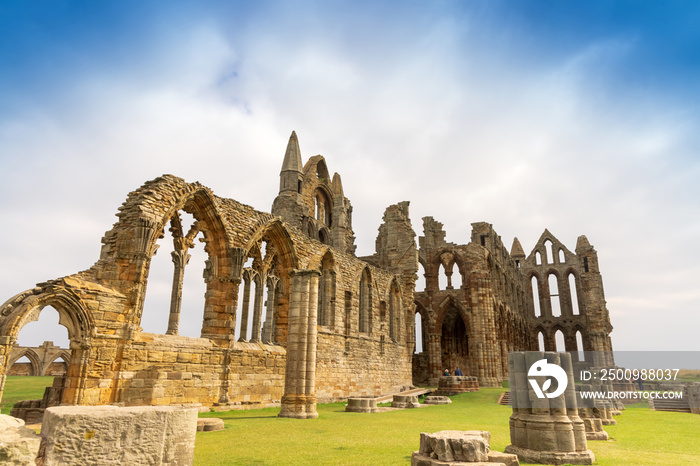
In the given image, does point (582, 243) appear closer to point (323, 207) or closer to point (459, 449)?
point (323, 207)

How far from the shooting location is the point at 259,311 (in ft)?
51.2

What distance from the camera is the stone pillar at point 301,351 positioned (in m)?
10.5

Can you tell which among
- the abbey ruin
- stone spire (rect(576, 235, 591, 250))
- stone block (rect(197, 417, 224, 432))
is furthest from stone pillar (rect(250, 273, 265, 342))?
stone spire (rect(576, 235, 591, 250))

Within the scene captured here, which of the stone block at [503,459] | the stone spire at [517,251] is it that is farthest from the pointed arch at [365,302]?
the stone spire at [517,251]

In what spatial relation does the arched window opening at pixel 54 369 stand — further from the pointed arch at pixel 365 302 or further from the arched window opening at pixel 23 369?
the pointed arch at pixel 365 302

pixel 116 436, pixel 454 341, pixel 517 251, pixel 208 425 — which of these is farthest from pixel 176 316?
pixel 517 251

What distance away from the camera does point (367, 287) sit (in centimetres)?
1916

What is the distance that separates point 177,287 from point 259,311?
359 cm

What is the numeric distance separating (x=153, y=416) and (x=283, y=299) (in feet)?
36.8

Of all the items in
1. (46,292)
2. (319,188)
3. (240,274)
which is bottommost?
(46,292)

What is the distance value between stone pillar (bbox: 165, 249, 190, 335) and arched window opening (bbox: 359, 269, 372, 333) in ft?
27.0

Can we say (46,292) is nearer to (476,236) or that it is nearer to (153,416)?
(153,416)

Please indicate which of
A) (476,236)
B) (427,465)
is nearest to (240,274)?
(427,465)

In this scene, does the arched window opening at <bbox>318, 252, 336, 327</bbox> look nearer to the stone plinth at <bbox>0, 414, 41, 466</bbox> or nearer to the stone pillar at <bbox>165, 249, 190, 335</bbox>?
the stone pillar at <bbox>165, 249, 190, 335</bbox>
